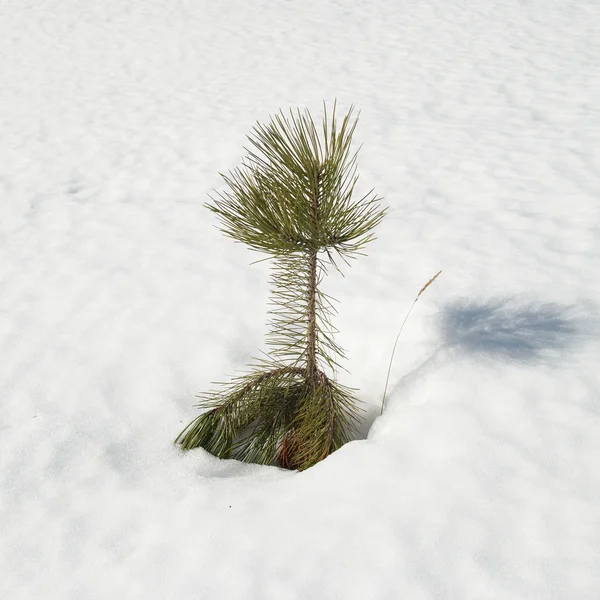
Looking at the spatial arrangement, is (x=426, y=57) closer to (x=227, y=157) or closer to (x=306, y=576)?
(x=227, y=157)

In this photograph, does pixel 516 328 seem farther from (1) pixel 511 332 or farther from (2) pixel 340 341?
(2) pixel 340 341

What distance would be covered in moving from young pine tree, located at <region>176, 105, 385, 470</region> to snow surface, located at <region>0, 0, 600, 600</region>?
0.37ft

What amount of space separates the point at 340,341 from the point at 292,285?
0.89 m

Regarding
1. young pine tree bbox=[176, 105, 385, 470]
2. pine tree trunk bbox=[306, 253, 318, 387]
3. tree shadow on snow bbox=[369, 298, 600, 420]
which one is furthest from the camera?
tree shadow on snow bbox=[369, 298, 600, 420]

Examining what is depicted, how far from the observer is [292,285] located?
2172mm

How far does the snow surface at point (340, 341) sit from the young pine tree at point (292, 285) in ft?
0.37

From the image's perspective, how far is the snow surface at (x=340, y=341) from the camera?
1.89 m

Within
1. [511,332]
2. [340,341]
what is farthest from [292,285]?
[511,332]

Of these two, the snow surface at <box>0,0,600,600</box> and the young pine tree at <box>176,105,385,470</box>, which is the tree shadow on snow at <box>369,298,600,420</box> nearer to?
the snow surface at <box>0,0,600,600</box>

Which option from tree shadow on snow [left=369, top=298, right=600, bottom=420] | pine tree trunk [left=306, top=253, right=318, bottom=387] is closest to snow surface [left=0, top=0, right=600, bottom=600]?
tree shadow on snow [left=369, top=298, right=600, bottom=420]

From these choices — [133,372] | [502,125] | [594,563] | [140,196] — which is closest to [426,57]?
[502,125]

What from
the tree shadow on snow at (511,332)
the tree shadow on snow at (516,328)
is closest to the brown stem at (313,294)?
the tree shadow on snow at (511,332)

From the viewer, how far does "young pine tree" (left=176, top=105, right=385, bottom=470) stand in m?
1.83

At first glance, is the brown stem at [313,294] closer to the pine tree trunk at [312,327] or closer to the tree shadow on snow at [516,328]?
the pine tree trunk at [312,327]
